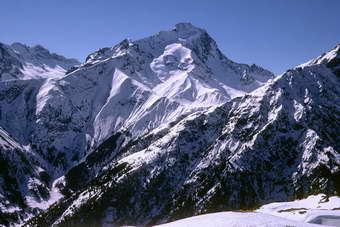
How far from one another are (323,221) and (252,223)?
21.0 metres

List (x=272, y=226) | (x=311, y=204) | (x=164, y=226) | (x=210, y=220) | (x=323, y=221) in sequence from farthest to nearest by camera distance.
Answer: (x=311, y=204) < (x=323, y=221) < (x=164, y=226) < (x=210, y=220) < (x=272, y=226)

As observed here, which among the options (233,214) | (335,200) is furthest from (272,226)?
(335,200)

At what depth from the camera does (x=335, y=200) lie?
8862cm

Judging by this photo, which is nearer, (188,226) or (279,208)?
(188,226)

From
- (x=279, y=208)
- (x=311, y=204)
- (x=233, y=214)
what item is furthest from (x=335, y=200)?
(x=233, y=214)

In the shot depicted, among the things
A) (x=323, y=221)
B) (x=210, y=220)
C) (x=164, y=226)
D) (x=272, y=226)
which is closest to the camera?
(x=272, y=226)

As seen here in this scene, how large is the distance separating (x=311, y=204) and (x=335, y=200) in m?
6.80

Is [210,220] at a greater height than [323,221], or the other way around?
[210,220]

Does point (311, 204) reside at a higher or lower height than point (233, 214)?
lower

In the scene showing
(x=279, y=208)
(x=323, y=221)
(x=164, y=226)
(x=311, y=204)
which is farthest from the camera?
(x=311, y=204)

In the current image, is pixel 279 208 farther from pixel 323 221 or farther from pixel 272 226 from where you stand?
pixel 272 226

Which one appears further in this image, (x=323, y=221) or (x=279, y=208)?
(x=279, y=208)

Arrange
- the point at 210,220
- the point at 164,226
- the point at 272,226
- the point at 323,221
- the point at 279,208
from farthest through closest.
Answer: the point at 279,208
the point at 323,221
the point at 164,226
the point at 210,220
the point at 272,226

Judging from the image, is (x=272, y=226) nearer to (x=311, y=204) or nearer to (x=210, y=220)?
(x=210, y=220)
